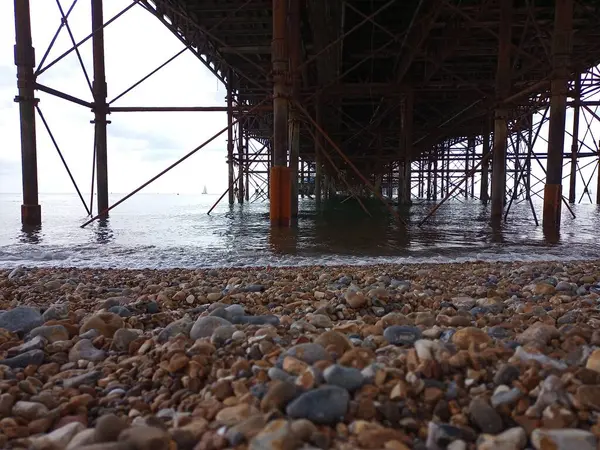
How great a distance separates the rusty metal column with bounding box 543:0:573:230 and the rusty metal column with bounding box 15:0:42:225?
30.3ft

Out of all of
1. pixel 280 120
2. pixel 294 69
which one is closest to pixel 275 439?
pixel 280 120

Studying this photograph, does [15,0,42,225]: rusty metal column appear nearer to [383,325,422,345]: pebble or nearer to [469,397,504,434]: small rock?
[383,325,422,345]: pebble

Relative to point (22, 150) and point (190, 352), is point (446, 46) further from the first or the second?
point (190, 352)

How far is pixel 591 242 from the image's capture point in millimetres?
6945

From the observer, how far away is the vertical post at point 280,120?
723 cm

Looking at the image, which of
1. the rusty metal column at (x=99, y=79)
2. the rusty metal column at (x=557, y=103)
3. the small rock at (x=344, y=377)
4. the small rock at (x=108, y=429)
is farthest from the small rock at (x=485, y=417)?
the rusty metal column at (x=99, y=79)

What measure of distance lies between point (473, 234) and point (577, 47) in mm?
9743

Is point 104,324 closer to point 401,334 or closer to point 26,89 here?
point 401,334

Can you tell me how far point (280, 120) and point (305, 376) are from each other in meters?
6.55

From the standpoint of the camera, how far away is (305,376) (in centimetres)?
139

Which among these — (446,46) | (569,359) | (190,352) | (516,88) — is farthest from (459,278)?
(516,88)

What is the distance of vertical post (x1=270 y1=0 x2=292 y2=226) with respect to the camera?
7227 millimetres

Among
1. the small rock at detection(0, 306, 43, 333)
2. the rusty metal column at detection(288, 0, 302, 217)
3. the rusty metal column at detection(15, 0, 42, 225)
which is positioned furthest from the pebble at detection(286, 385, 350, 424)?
the rusty metal column at detection(15, 0, 42, 225)

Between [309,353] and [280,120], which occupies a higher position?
[280,120]
